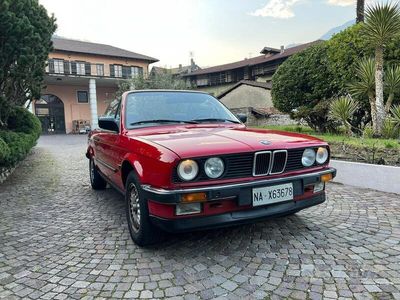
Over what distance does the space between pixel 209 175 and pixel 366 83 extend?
21.4 feet

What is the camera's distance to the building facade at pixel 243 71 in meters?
38.4

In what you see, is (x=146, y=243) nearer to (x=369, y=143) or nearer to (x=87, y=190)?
(x=87, y=190)

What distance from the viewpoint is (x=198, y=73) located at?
46688 millimetres

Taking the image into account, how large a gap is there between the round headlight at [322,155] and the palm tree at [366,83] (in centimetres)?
496

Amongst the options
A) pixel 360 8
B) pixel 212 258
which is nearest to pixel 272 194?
pixel 212 258

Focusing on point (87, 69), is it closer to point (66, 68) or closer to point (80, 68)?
point (80, 68)

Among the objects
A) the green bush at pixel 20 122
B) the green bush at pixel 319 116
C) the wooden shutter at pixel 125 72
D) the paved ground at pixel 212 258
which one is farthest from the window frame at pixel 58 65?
the paved ground at pixel 212 258

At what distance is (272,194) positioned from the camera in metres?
2.91

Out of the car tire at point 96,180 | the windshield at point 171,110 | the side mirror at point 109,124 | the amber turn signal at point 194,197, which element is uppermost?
the windshield at point 171,110

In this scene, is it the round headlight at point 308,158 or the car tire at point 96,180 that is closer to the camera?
the round headlight at point 308,158

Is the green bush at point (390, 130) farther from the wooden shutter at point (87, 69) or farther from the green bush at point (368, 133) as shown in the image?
the wooden shutter at point (87, 69)

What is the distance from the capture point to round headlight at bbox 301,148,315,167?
3225 mm

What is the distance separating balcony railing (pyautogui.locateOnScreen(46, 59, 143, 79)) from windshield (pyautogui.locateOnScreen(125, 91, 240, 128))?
29260mm

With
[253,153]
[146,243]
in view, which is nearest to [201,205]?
[253,153]
